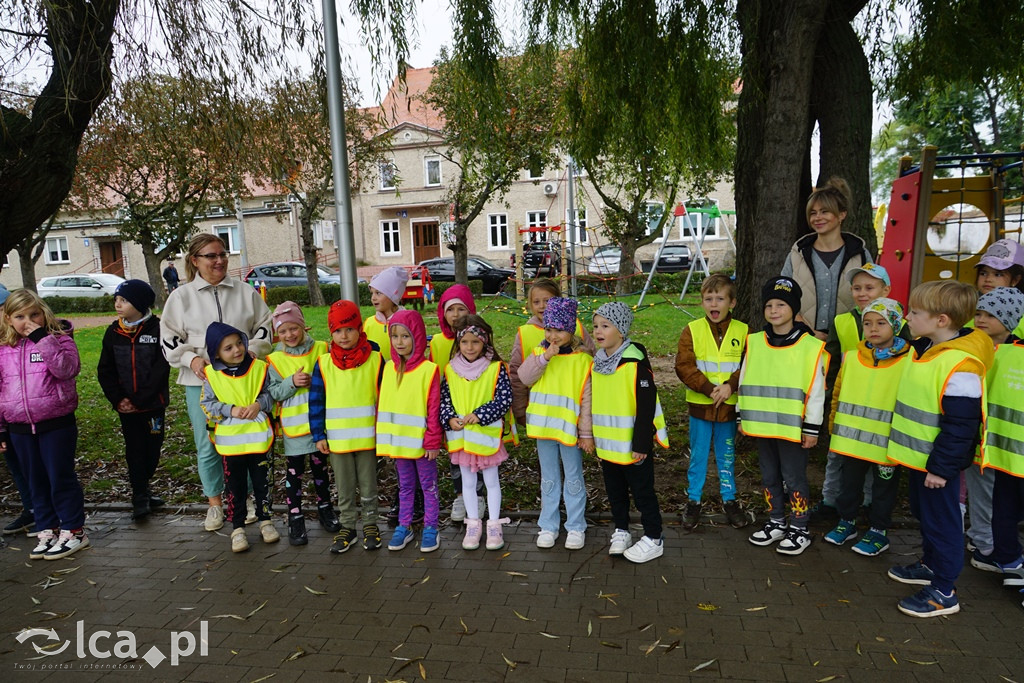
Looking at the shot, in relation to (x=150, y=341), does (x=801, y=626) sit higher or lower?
lower

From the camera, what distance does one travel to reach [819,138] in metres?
5.91

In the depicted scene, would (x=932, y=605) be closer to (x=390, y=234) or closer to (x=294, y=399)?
(x=294, y=399)

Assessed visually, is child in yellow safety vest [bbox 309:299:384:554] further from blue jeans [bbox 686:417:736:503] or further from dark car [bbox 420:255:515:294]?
dark car [bbox 420:255:515:294]

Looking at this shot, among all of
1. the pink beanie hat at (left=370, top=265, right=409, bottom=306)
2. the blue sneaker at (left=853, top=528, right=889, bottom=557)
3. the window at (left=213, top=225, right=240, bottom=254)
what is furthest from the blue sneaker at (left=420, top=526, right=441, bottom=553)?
the window at (left=213, top=225, right=240, bottom=254)

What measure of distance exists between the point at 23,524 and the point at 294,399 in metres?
2.54

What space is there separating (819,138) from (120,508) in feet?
22.4

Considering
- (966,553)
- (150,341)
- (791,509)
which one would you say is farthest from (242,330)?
(966,553)

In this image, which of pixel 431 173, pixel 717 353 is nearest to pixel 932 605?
pixel 717 353

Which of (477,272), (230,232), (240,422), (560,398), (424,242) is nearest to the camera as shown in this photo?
(560,398)

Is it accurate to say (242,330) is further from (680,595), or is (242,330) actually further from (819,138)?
(819,138)

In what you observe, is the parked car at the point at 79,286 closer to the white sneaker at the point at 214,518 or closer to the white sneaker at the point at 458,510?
the white sneaker at the point at 214,518

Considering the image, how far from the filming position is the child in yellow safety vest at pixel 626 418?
404 centimetres

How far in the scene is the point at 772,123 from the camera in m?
5.13

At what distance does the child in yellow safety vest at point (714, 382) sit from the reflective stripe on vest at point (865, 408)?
0.65m
